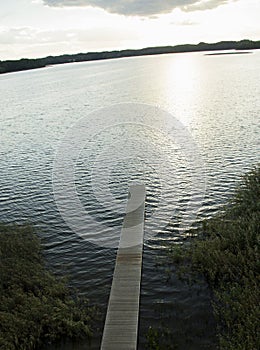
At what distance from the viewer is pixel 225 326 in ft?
46.6

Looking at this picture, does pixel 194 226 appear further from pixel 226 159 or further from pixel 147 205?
pixel 226 159

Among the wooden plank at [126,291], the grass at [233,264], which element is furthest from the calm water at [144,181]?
the grass at [233,264]

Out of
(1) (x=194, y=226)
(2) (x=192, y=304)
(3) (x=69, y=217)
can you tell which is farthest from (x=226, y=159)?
(2) (x=192, y=304)

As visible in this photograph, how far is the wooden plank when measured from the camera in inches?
539

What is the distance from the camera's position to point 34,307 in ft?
50.1

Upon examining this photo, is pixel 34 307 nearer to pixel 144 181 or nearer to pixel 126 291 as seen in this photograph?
pixel 126 291

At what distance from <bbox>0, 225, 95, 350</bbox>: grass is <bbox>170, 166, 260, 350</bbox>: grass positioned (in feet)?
17.4

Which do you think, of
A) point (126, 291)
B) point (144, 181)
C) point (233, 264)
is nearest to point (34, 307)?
point (126, 291)

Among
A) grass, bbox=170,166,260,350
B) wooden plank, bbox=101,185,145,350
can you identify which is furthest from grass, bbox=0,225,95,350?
grass, bbox=170,166,260,350

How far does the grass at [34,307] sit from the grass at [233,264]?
5.29 meters

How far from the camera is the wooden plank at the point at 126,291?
13688mm

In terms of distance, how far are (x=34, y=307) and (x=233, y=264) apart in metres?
8.79

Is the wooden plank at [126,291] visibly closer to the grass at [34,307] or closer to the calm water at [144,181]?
the calm water at [144,181]

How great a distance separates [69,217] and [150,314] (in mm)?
11501
